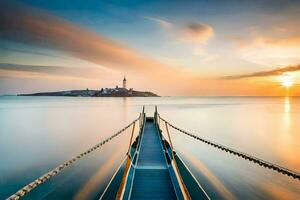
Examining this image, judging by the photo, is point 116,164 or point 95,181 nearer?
point 95,181

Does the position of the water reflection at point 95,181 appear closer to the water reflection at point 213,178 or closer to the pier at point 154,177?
the pier at point 154,177

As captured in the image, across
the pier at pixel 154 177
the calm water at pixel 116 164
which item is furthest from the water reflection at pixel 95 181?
the pier at pixel 154 177

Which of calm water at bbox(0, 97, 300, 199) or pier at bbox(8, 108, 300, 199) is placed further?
calm water at bbox(0, 97, 300, 199)

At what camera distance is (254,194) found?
358 inches

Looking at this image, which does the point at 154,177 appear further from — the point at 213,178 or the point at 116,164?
the point at 116,164

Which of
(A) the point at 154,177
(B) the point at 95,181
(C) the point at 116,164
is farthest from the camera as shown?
(C) the point at 116,164

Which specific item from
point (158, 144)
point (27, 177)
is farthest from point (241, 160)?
point (27, 177)

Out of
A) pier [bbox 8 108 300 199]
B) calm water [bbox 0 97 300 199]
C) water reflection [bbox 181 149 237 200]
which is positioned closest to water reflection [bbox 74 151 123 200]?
calm water [bbox 0 97 300 199]

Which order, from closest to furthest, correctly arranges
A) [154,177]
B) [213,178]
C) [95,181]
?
[154,177], [95,181], [213,178]

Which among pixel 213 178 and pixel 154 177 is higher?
pixel 154 177

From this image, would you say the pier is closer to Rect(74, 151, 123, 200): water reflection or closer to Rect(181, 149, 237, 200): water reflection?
Rect(74, 151, 123, 200): water reflection

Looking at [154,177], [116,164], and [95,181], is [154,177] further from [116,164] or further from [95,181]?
[116,164]

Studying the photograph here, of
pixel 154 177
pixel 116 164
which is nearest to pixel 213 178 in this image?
pixel 154 177

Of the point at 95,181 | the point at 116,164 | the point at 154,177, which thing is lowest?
the point at 116,164
